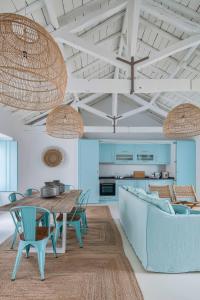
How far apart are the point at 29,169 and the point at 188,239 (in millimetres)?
6086

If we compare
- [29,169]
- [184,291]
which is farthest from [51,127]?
[29,169]

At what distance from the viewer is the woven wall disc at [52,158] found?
25.8 ft

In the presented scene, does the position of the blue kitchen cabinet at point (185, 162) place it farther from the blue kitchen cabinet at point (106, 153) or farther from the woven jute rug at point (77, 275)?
the woven jute rug at point (77, 275)

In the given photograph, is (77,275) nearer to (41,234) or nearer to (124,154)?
(41,234)

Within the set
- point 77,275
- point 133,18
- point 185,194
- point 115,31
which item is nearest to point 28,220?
point 77,275

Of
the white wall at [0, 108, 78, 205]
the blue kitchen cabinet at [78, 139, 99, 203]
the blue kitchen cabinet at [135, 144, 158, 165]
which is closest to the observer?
the white wall at [0, 108, 78, 205]

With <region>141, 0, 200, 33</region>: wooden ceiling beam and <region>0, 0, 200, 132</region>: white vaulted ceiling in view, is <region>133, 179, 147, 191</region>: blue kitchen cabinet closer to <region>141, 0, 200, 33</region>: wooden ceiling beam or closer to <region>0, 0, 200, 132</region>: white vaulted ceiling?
<region>0, 0, 200, 132</region>: white vaulted ceiling

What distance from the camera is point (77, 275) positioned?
2.82m

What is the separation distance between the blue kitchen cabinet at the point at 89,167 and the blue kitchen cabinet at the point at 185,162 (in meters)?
2.89

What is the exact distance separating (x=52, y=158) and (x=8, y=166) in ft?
Result: 5.26

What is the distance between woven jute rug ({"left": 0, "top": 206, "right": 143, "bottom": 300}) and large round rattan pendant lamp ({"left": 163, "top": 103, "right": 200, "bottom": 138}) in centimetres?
214

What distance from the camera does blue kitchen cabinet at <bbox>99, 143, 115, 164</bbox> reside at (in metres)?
8.73

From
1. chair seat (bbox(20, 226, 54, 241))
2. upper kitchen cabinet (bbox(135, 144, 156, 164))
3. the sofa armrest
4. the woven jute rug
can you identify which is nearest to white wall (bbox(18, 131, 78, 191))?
upper kitchen cabinet (bbox(135, 144, 156, 164))

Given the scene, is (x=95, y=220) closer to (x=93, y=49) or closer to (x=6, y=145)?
(x=6, y=145)
